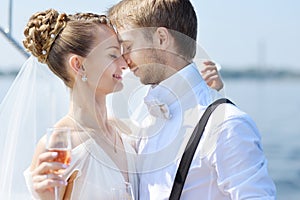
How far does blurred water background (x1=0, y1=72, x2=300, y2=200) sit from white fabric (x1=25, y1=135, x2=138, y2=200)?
10.1 metres

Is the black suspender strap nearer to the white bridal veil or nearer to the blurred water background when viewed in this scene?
A: the white bridal veil

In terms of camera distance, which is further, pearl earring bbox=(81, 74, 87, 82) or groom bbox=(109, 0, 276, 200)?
pearl earring bbox=(81, 74, 87, 82)

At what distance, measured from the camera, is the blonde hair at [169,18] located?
5.67 feet

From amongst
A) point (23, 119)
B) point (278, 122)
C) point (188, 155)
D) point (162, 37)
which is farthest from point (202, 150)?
point (278, 122)

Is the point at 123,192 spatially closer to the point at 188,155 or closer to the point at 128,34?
the point at 188,155

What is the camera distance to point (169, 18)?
1729mm

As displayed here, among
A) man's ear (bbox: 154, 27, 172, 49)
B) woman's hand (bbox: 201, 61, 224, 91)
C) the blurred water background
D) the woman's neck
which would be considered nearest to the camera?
man's ear (bbox: 154, 27, 172, 49)

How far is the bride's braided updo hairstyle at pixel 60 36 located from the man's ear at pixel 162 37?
0.59ft

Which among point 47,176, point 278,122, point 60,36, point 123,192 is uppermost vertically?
point 60,36

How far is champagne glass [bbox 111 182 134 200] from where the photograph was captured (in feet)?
5.71

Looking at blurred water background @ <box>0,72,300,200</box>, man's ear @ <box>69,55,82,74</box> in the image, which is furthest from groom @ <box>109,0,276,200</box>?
blurred water background @ <box>0,72,300,200</box>

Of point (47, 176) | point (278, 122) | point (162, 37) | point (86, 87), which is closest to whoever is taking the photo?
point (47, 176)

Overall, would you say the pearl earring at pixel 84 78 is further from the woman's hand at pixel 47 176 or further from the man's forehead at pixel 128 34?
the woman's hand at pixel 47 176

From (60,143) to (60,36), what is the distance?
328 mm
